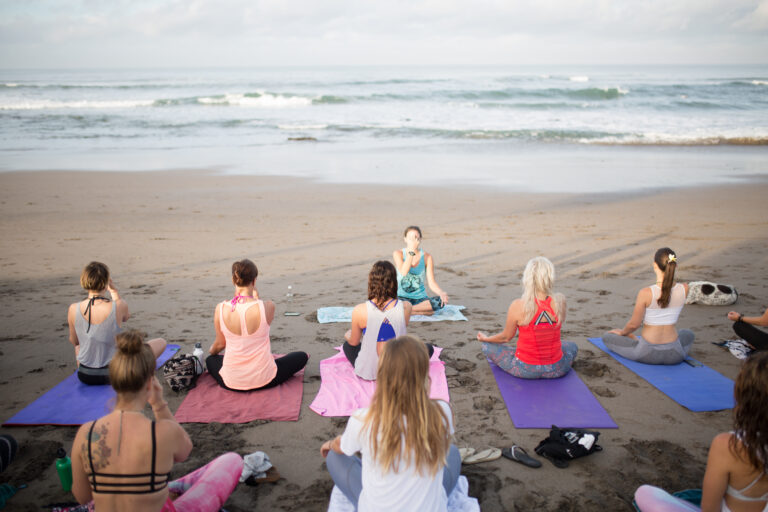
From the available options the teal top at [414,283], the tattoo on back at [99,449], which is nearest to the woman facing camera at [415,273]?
the teal top at [414,283]

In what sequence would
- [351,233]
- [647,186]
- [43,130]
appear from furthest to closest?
[43,130]
[647,186]
[351,233]

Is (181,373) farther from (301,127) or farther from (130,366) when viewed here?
(301,127)

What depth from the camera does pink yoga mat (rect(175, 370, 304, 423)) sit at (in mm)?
3996

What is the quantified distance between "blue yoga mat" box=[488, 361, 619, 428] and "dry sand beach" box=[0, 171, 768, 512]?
102 mm

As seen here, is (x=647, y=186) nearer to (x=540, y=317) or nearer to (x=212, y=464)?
(x=540, y=317)

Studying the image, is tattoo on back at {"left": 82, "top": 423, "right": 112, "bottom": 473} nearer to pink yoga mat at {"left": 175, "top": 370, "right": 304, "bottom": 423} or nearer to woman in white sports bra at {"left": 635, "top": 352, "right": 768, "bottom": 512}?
pink yoga mat at {"left": 175, "top": 370, "right": 304, "bottom": 423}

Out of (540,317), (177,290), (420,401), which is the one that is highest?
(420,401)

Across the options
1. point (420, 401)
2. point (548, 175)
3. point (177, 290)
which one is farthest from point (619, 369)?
point (548, 175)

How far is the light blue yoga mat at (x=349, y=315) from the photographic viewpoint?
19.7 feet

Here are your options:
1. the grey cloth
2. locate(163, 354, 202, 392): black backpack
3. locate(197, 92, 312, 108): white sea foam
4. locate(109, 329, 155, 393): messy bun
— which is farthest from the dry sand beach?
locate(197, 92, 312, 108): white sea foam

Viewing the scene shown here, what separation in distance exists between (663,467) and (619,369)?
149 centimetres

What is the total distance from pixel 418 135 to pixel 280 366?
19.8 metres

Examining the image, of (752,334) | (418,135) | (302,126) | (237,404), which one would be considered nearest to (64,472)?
(237,404)

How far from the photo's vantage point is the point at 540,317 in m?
4.38
